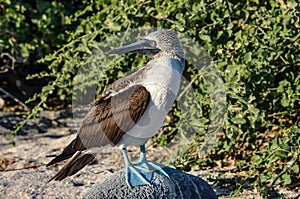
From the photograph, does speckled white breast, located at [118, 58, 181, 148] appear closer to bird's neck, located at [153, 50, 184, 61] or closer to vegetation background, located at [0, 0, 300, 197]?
bird's neck, located at [153, 50, 184, 61]

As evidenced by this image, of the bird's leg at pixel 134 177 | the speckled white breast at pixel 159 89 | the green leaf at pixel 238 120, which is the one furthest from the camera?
the green leaf at pixel 238 120

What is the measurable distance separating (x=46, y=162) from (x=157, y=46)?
2.46 m

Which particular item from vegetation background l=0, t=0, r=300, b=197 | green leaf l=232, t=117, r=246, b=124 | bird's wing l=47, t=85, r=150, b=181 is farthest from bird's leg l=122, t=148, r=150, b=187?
green leaf l=232, t=117, r=246, b=124

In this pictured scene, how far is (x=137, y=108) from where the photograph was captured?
11.1 feet

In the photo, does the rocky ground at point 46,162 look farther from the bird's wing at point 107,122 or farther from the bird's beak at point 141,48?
the bird's beak at point 141,48

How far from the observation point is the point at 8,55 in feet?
23.1

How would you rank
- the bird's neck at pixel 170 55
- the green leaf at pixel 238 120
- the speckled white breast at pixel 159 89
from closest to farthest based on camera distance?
the speckled white breast at pixel 159 89 < the bird's neck at pixel 170 55 < the green leaf at pixel 238 120

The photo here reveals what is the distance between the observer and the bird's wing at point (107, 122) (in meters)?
3.39

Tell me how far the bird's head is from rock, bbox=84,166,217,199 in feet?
2.40

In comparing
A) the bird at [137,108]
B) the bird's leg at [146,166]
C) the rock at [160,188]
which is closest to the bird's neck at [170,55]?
the bird at [137,108]

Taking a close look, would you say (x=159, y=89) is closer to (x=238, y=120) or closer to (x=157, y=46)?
(x=157, y=46)

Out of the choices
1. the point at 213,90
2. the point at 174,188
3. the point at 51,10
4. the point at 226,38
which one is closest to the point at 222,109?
the point at 213,90

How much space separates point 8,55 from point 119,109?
12.5ft

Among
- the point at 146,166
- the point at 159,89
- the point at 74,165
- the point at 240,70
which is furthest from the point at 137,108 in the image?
the point at 240,70
